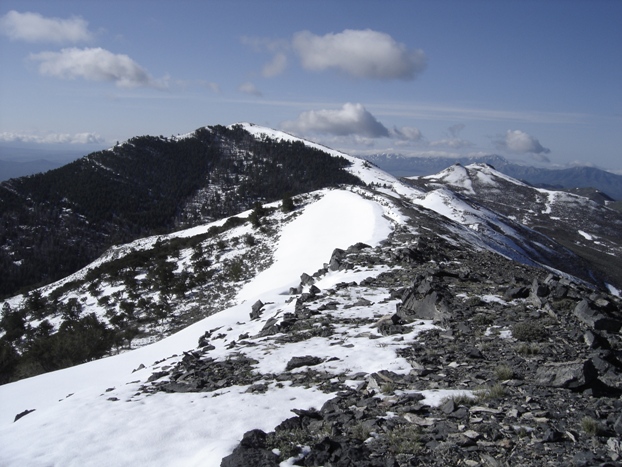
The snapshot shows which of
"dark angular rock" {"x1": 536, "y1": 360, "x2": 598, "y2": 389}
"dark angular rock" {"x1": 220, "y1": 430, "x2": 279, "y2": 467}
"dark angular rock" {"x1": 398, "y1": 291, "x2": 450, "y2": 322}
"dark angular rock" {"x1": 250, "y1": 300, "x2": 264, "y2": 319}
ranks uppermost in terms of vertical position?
"dark angular rock" {"x1": 536, "y1": 360, "x2": 598, "y2": 389}

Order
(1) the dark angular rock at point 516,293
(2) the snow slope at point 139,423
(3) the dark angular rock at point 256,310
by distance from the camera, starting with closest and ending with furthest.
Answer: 1. (2) the snow slope at point 139,423
2. (1) the dark angular rock at point 516,293
3. (3) the dark angular rock at point 256,310

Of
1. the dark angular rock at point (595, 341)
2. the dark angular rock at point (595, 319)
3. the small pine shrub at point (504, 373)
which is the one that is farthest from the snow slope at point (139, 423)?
the dark angular rock at point (595, 319)

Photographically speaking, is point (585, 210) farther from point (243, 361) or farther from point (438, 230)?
point (243, 361)

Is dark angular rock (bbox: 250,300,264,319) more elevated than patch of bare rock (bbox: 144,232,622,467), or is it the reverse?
patch of bare rock (bbox: 144,232,622,467)

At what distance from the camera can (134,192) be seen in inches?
5940

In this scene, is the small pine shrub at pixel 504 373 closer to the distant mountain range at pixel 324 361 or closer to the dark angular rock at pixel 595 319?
the distant mountain range at pixel 324 361

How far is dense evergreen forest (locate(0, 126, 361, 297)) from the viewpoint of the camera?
111 meters

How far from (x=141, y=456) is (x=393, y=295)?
37.3 feet

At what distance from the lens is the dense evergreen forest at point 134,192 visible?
111m

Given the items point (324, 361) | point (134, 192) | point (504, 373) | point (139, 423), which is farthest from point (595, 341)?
point (134, 192)

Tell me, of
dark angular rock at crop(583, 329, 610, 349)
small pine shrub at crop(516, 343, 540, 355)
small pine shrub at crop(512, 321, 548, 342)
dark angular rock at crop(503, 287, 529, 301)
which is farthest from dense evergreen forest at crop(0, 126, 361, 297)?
dark angular rock at crop(583, 329, 610, 349)

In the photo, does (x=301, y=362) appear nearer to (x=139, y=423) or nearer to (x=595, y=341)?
(x=139, y=423)

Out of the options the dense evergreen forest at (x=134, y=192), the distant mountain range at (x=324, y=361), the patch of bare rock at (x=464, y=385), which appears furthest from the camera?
the dense evergreen forest at (x=134, y=192)

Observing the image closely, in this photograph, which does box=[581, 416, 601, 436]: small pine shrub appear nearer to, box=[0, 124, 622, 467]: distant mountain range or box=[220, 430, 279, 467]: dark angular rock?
box=[0, 124, 622, 467]: distant mountain range
